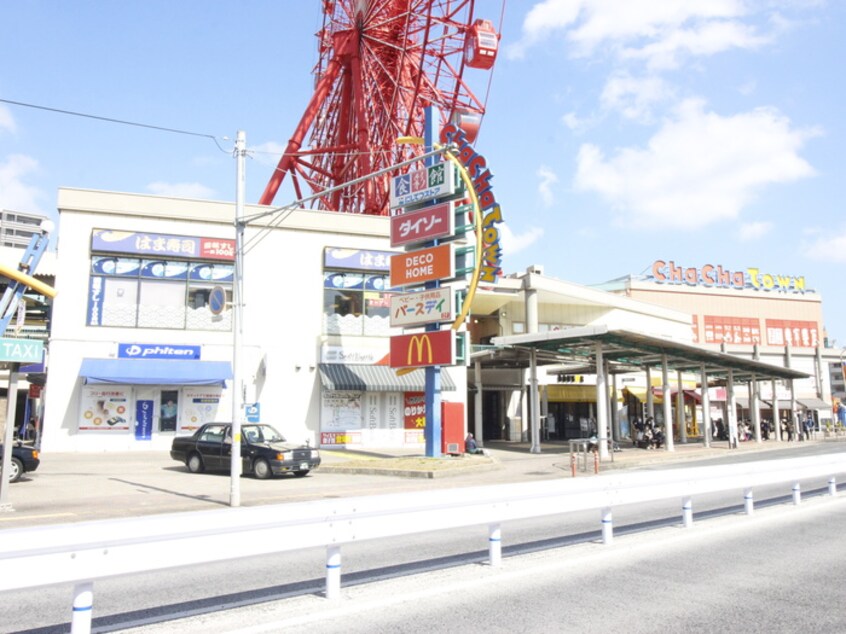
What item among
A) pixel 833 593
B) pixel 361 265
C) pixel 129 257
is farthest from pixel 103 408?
pixel 833 593

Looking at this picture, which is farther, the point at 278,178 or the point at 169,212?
the point at 278,178

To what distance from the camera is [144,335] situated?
29547mm

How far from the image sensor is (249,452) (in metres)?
20.8

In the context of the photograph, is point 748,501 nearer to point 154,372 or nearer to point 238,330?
point 238,330

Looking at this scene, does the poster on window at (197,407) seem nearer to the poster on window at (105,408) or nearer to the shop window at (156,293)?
the poster on window at (105,408)

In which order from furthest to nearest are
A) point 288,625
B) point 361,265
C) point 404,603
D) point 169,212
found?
point 361,265 < point 169,212 < point 404,603 < point 288,625

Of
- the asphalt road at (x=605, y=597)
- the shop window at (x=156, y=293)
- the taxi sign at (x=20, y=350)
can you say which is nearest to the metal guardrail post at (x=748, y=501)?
the asphalt road at (x=605, y=597)

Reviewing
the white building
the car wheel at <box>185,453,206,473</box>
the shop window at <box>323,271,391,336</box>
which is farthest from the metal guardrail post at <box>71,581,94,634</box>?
the shop window at <box>323,271,391,336</box>

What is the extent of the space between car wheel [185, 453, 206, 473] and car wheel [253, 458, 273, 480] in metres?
2.23

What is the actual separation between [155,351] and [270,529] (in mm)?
25203

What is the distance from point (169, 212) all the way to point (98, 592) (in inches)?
1008

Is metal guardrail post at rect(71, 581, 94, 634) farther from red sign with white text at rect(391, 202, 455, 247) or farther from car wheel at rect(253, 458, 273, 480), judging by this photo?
red sign with white text at rect(391, 202, 455, 247)

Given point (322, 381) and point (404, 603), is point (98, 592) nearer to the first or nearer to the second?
point (404, 603)

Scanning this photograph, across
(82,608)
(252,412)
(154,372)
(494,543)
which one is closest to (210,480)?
(252,412)
